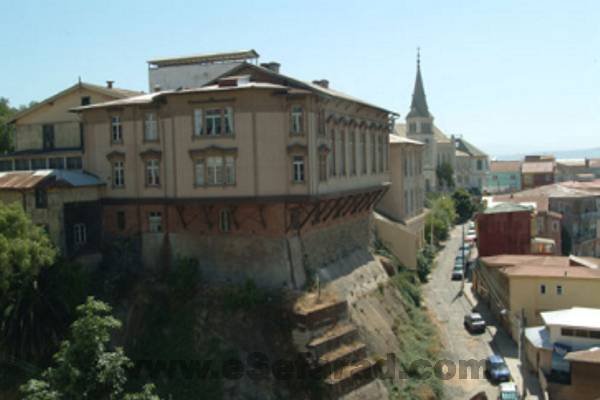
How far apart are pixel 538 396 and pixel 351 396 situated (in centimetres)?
1163

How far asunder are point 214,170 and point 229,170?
81 centimetres

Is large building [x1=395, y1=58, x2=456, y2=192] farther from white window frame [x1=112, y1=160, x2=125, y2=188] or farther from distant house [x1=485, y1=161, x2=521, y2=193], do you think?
white window frame [x1=112, y1=160, x2=125, y2=188]

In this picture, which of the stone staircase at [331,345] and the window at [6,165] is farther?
the window at [6,165]

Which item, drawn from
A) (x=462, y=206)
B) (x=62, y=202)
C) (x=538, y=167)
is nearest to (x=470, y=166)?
(x=538, y=167)

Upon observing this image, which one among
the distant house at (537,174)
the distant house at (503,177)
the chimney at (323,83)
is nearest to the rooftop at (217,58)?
the chimney at (323,83)

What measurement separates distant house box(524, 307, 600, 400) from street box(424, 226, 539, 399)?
1118 mm

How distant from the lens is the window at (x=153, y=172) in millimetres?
34562

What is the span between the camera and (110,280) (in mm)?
33969

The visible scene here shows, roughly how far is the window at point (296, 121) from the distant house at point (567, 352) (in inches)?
731

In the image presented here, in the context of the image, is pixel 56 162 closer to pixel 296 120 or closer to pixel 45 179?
pixel 45 179

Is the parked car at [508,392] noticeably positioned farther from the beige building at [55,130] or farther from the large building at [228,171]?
the beige building at [55,130]

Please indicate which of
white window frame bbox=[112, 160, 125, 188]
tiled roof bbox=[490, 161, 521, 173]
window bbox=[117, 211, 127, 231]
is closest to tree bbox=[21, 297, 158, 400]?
window bbox=[117, 211, 127, 231]

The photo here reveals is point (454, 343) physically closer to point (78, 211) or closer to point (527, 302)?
point (527, 302)

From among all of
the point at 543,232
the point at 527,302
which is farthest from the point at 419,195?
the point at 527,302
